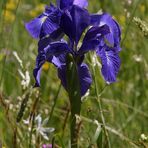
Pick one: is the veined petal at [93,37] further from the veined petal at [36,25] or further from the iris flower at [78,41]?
the veined petal at [36,25]

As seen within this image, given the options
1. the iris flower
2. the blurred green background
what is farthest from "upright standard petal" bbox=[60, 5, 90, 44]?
the blurred green background

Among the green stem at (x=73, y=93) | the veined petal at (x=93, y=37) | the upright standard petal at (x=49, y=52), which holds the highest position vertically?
the veined petal at (x=93, y=37)

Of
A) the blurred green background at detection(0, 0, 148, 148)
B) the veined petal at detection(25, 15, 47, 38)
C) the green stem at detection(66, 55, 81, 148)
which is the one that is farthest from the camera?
the blurred green background at detection(0, 0, 148, 148)

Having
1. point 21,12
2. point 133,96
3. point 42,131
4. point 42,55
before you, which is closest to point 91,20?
point 42,55

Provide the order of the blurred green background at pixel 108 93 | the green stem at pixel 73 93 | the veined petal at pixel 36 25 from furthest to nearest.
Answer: the blurred green background at pixel 108 93 → the veined petal at pixel 36 25 → the green stem at pixel 73 93

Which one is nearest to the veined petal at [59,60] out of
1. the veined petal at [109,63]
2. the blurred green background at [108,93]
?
the veined petal at [109,63]

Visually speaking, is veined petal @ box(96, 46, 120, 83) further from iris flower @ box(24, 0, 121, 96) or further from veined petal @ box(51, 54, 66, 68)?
veined petal @ box(51, 54, 66, 68)

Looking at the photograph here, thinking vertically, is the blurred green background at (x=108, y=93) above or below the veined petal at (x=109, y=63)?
below

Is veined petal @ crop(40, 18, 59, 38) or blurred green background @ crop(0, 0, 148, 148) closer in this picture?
veined petal @ crop(40, 18, 59, 38)

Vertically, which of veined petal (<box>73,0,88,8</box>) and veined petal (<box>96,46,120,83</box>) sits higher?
veined petal (<box>73,0,88,8</box>)
